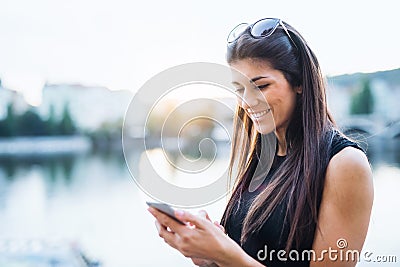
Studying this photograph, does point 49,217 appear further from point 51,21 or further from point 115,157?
point 51,21

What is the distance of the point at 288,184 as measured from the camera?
0.74m

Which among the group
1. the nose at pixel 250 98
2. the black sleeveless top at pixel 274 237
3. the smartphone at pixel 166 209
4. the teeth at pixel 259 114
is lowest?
the black sleeveless top at pixel 274 237

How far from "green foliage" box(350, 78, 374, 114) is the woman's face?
0.74 metres

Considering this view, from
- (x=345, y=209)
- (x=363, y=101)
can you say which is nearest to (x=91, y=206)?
(x=363, y=101)

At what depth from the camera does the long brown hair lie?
27.0 inches

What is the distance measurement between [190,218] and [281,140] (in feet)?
0.90

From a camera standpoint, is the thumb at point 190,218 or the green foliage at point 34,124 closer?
the thumb at point 190,218

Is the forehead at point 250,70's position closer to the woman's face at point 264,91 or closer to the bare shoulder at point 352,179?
the woman's face at point 264,91

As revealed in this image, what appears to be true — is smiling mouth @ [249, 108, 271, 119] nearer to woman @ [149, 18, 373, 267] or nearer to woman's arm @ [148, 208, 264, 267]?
woman @ [149, 18, 373, 267]

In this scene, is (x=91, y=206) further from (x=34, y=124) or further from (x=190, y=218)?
(x=190, y=218)

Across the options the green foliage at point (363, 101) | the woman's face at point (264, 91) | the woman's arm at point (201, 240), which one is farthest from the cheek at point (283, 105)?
the green foliage at point (363, 101)

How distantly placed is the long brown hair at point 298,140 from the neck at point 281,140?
10 mm

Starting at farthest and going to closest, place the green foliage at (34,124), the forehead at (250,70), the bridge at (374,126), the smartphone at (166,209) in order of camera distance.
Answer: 1. the green foliage at (34,124)
2. the bridge at (374,126)
3. the forehead at (250,70)
4. the smartphone at (166,209)

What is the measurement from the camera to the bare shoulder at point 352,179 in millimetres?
629
